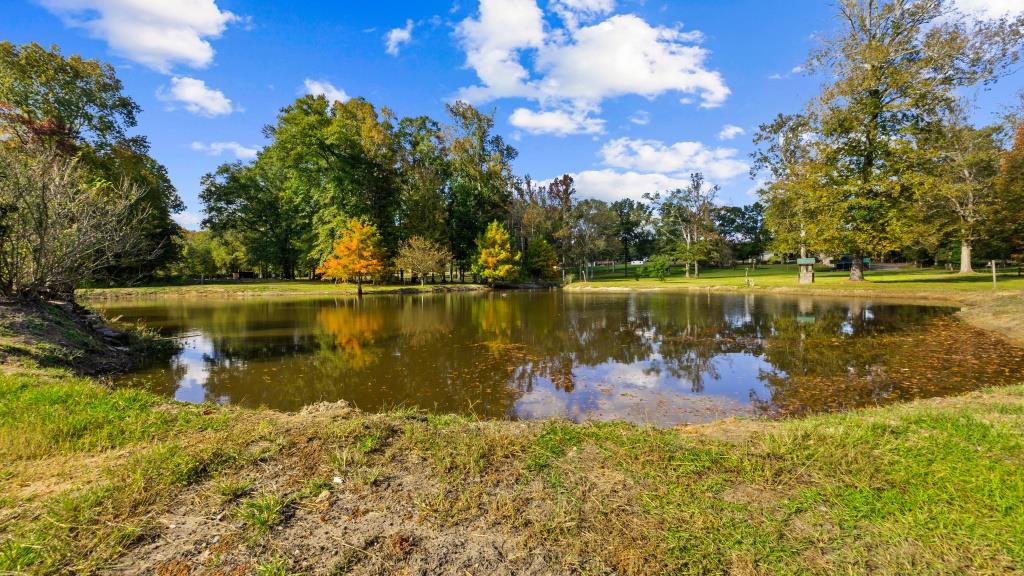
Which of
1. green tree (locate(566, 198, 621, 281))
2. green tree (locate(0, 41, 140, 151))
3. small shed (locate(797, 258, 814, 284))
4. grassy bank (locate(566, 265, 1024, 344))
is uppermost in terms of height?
green tree (locate(0, 41, 140, 151))

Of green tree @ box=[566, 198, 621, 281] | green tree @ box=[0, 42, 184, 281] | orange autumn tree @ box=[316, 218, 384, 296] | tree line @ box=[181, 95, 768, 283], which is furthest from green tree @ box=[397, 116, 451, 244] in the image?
green tree @ box=[0, 42, 184, 281]

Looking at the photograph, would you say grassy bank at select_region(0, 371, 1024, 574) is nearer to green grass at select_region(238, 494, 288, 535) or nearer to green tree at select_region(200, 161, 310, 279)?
green grass at select_region(238, 494, 288, 535)

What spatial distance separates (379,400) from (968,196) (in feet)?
136

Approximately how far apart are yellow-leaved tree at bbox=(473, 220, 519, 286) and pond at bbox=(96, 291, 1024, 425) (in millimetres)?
27610

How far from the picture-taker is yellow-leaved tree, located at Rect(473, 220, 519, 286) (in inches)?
1797

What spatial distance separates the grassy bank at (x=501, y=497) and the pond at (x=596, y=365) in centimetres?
283

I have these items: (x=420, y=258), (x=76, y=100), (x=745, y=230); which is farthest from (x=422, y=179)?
(x=745, y=230)

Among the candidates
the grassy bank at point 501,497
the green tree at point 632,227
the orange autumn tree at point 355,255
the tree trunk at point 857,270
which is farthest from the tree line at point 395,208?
the grassy bank at point 501,497

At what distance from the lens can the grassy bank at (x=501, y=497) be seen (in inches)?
98.3

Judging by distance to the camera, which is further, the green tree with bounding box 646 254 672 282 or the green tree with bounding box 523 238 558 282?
the green tree with bounding box 523 238 558 282

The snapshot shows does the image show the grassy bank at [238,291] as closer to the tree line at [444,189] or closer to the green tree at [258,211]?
the tree line at [444,189]

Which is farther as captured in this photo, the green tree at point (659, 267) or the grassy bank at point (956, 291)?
the green tree at point (659, 267)

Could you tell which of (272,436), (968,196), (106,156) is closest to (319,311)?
(106,156)

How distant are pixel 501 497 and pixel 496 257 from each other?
43044 millimetres
